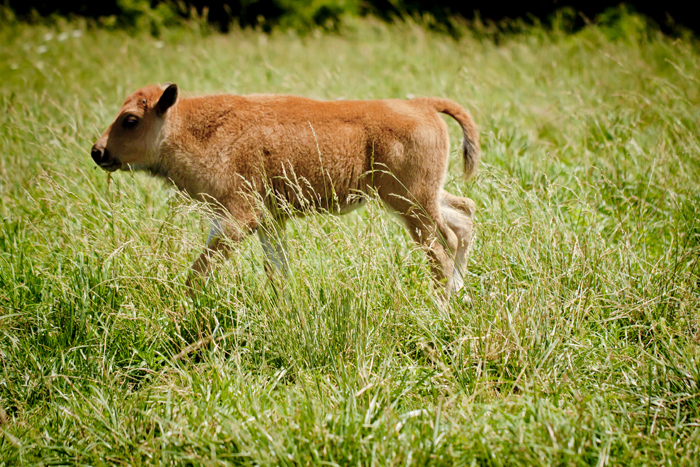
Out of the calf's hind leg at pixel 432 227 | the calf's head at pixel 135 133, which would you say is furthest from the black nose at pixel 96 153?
the calf's hind leg at pixel 432 227

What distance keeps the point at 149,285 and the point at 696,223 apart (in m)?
3.66

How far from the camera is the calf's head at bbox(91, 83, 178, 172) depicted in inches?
152

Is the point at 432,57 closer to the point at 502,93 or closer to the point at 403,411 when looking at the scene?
the point at 502,93

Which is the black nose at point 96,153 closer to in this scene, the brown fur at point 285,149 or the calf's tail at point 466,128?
the brown fur at point 285,149

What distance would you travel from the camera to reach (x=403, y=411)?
259cm

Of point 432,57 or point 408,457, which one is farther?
point 432,57

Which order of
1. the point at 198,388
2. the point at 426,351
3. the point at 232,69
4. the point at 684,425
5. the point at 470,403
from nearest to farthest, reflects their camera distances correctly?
1. the point at 684,425
2. the point at 470,403
3. the point at 198,388
4. the point at 426,351
5. the point at 232,69

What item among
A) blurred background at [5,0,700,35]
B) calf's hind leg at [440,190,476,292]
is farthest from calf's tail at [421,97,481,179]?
blurred background at [5,0,700,35]

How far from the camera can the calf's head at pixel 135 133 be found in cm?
385

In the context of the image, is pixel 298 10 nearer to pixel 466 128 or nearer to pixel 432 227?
pixel 466 128

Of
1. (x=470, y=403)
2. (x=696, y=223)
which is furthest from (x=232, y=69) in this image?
(x=470, y=403)

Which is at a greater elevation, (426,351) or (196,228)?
(196,228)

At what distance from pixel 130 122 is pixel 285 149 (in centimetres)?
110

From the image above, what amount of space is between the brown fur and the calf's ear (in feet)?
0.03
